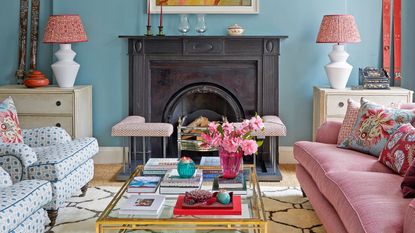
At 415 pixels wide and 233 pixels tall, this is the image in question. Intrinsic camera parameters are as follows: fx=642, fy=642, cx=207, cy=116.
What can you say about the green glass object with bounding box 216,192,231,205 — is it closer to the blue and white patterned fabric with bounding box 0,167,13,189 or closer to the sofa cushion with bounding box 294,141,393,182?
the sofa cushion with bounding box 294,141,393,182

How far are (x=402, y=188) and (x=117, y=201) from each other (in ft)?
4.51

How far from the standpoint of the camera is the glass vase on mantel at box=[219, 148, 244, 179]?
3559 millimetres

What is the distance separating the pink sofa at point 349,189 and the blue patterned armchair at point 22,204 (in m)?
1.51

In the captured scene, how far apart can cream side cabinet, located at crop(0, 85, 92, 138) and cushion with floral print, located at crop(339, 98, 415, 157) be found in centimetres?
240

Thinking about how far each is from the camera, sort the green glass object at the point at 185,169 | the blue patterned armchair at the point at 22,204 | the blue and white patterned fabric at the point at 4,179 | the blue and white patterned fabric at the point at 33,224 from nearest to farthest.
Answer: the blue patterned armchair at the point at 22,204
the blue and white patterned fabric at the point at 33,224
the blue and white patterned fabric at the point at 4,179
the green glass object at the point at 185,169

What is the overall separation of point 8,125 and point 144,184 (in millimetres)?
1237

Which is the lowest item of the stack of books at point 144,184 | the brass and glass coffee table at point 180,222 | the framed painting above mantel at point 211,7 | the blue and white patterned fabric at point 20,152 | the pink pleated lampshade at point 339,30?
the brass and glass coffee table at point 180,222

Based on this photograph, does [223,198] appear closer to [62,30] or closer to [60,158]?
[60,158]

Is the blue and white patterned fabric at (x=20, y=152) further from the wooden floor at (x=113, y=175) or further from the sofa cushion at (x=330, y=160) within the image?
the sofa cushion at (x=330, y=160)

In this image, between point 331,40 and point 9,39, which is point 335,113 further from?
point 9,39

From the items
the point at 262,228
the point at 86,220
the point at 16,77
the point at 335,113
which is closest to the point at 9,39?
the point at 16,77

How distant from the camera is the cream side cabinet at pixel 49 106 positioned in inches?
217

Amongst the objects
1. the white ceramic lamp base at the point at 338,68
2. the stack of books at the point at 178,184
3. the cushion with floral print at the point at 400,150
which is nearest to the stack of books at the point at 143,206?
the stack of books at the point at 178,184

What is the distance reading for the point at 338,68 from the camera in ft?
18.0
